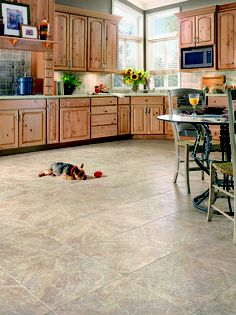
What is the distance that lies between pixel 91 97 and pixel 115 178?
311 cm

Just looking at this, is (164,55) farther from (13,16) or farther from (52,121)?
(13,16)

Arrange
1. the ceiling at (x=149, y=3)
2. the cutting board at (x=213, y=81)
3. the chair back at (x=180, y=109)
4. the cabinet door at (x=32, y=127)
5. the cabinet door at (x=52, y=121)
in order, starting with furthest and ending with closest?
the ceiling at (x=149, y=3), the cutting board at (x=213, y=81), the cabinet door at (x=52, y=121), the cabinet door at (x=32, y=127), the chair back at (x=180, y=109)

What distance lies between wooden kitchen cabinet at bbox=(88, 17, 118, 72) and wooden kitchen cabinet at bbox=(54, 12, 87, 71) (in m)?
0.16

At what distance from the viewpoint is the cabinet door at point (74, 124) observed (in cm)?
659

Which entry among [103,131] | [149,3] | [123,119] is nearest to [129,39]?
[149,3]

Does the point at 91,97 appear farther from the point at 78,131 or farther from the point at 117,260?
the point at 117,260

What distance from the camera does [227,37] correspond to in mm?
6945

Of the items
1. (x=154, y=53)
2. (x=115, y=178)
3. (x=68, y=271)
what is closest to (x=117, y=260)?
(x=68, y=271)

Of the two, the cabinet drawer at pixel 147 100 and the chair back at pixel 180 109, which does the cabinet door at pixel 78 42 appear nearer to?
the cabinet drawer at pixel 147 100

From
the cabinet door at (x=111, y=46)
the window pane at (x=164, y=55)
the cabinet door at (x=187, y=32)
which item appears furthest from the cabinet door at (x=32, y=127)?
the window pane at (x=164, y=55)

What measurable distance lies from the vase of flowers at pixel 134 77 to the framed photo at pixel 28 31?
2.48 metres

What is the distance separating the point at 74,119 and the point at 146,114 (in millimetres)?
1688

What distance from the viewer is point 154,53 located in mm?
8734

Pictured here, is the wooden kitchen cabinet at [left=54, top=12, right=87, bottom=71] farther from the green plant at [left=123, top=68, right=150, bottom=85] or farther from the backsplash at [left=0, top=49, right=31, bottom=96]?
the green plant at [left=123, top=68, right=150, bottom=85]
